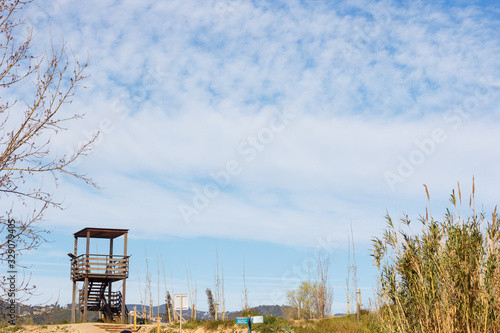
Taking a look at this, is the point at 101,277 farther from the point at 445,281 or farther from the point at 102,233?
the point at 445,281

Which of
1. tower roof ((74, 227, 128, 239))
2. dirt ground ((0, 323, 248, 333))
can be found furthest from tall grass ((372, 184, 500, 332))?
tower roof ((74, 227, 128, 239))

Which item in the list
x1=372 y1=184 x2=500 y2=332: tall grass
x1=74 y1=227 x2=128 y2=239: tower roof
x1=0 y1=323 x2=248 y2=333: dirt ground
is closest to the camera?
x1=372 y1=184 x2=500 y2=332: tall grass

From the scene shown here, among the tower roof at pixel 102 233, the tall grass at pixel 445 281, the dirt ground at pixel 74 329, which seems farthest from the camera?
the tower roof at pixel 102 233

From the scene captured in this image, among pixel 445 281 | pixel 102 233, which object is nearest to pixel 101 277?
pixel 102 233

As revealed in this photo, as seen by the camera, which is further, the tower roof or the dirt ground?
the tower roof

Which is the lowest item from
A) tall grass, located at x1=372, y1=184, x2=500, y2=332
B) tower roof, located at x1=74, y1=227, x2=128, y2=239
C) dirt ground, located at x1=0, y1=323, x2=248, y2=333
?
dirt ground, located at x1=0, y1=323, x2=248, y2=333

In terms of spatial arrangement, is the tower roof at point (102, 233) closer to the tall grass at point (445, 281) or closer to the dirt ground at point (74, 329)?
the dirt ground at point (74, 329)

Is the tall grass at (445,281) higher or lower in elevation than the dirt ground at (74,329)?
higher

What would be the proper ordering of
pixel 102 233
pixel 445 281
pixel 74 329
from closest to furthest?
1. pixel 445 281
2. pixel 74 329
3. pixel 102 233

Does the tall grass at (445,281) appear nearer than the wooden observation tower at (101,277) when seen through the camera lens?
Yes

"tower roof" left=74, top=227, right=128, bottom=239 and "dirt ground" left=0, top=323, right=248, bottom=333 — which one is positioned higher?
"tower roof" left=74, top=227, right=128, bottom=239

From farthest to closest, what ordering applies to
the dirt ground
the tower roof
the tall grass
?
the tower roof → the dirt ground → the tall grass

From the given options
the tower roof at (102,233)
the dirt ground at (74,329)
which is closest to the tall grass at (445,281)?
the dirt ground at (74,329)

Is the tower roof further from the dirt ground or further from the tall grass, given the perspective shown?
the tall grass
